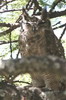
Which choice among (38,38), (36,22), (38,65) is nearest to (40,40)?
(38,38)

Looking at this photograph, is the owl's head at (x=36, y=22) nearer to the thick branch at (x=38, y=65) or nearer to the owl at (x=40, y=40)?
the owl at (x=40, y=40)

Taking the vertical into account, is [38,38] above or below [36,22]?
below

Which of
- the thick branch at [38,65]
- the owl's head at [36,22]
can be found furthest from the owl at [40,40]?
the thick branch at [38,65]

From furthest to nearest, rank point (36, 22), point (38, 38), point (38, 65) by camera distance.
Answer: point (38, 38)
point (36, 22)
point (38, 65)

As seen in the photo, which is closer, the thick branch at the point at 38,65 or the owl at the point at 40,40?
the thick branch at the point at 38,65

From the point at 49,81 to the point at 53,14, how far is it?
3.36 ft

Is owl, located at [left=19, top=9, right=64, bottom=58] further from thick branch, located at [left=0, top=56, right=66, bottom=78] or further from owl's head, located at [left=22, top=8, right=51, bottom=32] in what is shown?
thick branch, located at [left=0, top=56, right=66, bottom=78]

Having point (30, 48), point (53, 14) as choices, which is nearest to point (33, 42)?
point (30, 48)

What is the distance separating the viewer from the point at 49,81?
2.57m

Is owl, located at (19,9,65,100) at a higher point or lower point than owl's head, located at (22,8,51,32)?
lower

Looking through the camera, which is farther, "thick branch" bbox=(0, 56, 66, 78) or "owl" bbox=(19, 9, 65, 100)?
"owl" bbox=(19, 9, 65, 100)

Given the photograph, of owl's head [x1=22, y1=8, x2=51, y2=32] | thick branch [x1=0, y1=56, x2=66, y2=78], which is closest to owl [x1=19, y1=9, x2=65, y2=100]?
owl's head [x1=22, y1=8, x2=51, y2=32]

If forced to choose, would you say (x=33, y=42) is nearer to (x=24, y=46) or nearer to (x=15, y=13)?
(x=24, y=46)

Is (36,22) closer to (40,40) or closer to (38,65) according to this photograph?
(40,40)
